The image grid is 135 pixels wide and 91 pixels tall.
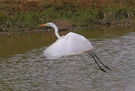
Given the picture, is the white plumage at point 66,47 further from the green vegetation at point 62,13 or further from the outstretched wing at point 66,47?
the green vegetation at point 62,13

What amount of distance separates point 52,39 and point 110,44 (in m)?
2.97

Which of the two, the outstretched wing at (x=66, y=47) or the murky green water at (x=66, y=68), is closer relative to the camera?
the outstretched wing at (x=66, y=47)

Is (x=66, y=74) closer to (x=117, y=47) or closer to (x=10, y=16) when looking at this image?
(x=117, y=47)

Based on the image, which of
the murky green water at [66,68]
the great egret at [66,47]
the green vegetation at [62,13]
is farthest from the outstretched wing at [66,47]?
the green vegetation at [62,13]

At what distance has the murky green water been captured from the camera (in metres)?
9.60

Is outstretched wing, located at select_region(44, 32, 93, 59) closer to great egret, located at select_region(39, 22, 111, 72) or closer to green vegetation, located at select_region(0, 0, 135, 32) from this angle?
great egret, located at select_region(39, 22, 111, 72)

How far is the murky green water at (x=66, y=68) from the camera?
31.5ft

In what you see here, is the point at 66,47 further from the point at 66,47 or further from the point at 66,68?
the point at 66,68

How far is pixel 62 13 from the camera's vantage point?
2306 centimetres

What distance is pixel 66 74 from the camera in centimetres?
1083

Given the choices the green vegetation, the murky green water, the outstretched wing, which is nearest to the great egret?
the outstretched wing

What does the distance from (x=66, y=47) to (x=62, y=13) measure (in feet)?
51.4

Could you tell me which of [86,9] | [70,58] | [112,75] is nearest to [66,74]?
[112,75]

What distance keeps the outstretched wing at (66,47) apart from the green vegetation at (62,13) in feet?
40.4
